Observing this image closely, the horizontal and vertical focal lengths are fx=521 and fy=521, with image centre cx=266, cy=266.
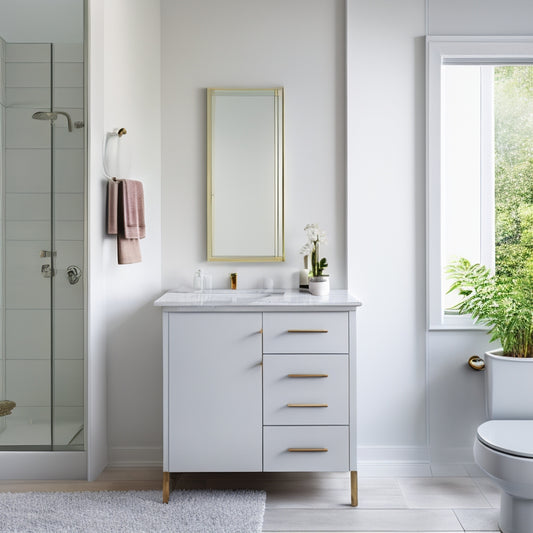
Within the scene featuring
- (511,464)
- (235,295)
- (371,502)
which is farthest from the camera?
(235,295)

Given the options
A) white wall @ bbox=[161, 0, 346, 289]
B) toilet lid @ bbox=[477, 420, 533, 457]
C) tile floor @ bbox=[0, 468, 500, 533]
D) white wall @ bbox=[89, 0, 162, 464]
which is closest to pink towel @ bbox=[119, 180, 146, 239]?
white wall @ bbox=[89, 0, 162, 464]

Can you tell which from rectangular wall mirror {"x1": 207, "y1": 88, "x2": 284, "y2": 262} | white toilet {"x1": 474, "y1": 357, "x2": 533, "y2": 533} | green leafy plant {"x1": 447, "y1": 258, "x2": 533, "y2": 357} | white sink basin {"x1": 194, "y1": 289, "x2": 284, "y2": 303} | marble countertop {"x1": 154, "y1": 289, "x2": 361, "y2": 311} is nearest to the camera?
white toilet {"x1": 474, "y1": 357, "x2": 533, "y2": 533}

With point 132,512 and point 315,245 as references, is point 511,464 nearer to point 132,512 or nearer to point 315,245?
point 315,245

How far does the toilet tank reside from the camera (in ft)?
7.39

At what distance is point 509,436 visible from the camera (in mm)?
1979

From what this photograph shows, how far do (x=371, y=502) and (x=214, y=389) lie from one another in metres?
0.84

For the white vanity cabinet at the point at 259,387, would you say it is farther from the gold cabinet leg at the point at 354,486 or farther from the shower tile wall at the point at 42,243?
the shower tile wall at the point at 42,243

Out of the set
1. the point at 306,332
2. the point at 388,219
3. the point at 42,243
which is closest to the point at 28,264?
the point at 42,243

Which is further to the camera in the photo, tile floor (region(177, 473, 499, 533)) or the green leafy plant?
the green leafy plant

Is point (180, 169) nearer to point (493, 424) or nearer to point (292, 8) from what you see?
point (292, 8)

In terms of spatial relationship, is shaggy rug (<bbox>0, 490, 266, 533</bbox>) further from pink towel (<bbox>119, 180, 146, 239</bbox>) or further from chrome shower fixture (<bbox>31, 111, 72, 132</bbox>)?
chrome shower fixture (<bbox>31, 111, 72, 132</bbox>)

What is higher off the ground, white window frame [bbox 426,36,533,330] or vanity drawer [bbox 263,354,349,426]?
white window frame [bbox 426,36,533,330]

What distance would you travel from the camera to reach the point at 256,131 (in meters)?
2.57

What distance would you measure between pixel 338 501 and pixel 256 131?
1.74 m
